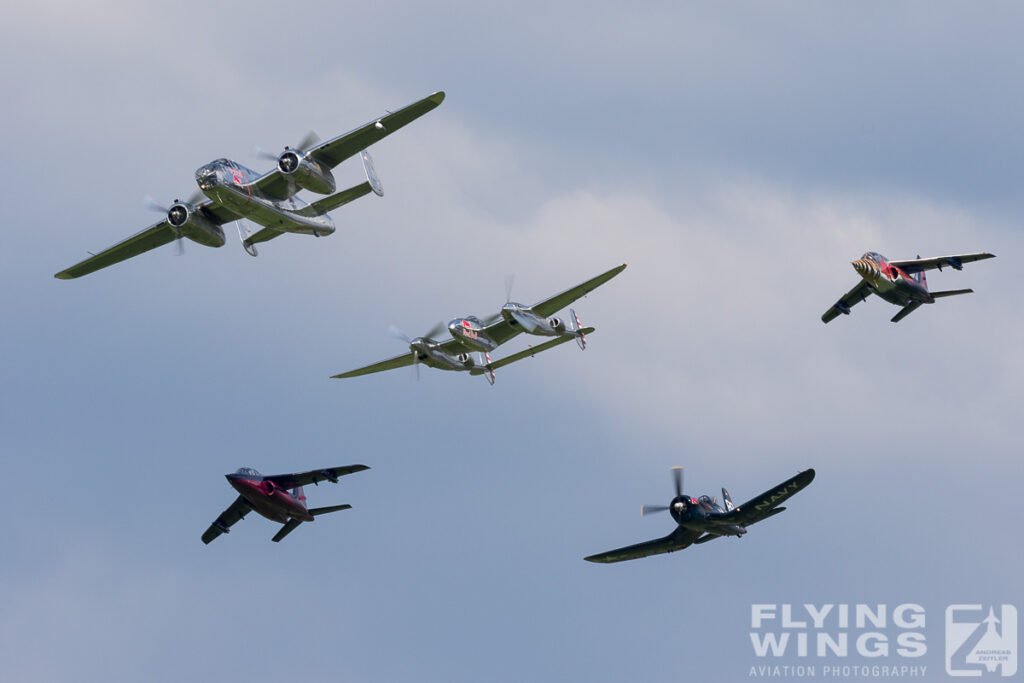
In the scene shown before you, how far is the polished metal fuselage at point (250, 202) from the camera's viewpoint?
6594cm

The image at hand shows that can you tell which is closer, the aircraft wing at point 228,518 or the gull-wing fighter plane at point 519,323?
the gull-wing fighter plane at point 519,323

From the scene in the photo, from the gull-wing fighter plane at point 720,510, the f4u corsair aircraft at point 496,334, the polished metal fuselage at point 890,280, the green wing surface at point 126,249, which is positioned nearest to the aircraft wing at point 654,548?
the gull-wing fighter plane at point 720,510

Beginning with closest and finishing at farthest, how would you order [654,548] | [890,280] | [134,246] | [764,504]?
1. [764,504]
2. [134,246]
3. [654,548]
4. [890,280]

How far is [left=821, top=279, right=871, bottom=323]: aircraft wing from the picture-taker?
93.7 m

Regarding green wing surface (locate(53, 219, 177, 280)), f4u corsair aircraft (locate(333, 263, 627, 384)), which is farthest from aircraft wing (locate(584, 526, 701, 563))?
green wing surface (locate(53, 219, 177, 280))

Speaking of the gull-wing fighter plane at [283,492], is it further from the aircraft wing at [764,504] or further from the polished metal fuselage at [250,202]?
the aircraft wing at [764,504]

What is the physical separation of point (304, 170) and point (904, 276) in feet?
140

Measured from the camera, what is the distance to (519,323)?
74625 mm

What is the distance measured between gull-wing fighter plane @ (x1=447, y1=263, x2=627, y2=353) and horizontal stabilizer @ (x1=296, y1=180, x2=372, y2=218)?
996 centimetres

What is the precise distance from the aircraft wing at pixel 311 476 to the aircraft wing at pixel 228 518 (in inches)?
396

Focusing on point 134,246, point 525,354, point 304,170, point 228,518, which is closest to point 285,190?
point 304,170

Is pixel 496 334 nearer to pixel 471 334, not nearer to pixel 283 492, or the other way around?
pixel 471 334

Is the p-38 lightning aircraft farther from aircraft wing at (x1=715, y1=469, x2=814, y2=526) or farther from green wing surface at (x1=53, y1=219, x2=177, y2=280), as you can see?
aircraft wing at (x1=715, y1=469, x2=814, y2=526)

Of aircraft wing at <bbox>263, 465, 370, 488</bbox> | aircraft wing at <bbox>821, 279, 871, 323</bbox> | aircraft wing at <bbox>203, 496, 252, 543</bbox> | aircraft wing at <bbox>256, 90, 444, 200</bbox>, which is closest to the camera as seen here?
aircraft wing at <bbox>256, 90, 444, 200</bbox>
